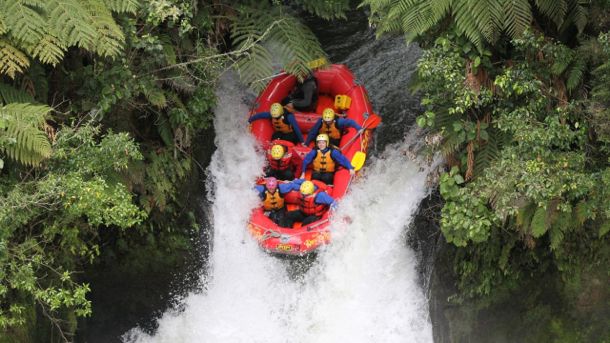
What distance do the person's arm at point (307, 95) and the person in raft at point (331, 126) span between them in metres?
0.38

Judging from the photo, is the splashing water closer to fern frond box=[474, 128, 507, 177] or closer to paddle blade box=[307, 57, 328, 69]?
fern frond box=[474, 128, 507, 177]

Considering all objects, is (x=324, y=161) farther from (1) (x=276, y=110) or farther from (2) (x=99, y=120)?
(2) (x=99, y=120)

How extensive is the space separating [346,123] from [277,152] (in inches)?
44.4

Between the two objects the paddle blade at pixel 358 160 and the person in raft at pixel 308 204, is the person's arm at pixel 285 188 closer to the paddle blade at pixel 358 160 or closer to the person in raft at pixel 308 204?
the person in raft at pixel 308 204

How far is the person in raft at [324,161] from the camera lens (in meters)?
10.2

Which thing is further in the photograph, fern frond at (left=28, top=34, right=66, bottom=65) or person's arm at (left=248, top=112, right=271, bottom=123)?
person's arm at (left=248, top=112, right=271, bottom=123)

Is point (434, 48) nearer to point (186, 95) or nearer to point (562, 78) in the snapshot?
point (562, 78)

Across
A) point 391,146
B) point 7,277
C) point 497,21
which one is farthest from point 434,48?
point 7,277

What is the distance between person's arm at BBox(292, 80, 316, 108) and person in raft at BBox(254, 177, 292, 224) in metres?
1.51

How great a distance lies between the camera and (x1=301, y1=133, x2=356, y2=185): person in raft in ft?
33.5

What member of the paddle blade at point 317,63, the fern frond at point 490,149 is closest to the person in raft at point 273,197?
the paddle blade at point 317,63

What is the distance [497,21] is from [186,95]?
3964 millimetres

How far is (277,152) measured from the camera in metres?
10.3

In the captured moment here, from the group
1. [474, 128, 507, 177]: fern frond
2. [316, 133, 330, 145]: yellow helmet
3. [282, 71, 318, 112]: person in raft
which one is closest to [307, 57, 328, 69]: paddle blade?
[282, 71, 318, 112]: person in raft
